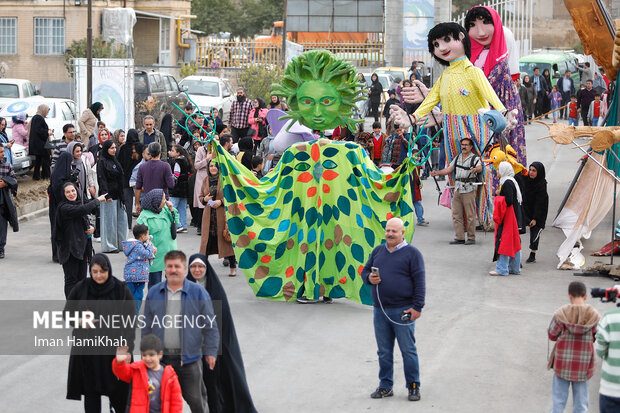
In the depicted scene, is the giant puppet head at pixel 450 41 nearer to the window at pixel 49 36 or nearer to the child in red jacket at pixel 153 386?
the child in red jacket at pixel 153 386

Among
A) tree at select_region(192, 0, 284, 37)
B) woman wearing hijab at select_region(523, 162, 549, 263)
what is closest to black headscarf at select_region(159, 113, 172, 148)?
woman wearing hijab at select_region(523, 162, 549, 263)

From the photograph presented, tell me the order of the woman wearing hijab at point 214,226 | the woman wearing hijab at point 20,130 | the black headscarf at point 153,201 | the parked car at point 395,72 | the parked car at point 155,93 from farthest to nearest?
1. the parked car at point 395,72
2. the parked car at point 155,93
3. the woman wearing hijab at point 20,130
4. the woman wearing hijab at point 214,226
5. the black headscarf at point 153,201

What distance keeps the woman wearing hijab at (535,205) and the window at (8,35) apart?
30.6 metres

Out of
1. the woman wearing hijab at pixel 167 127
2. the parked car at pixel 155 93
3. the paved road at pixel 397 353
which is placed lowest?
the paved road at pixel 397 353

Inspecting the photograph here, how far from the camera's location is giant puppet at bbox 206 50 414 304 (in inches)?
500

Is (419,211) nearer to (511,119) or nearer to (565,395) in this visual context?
(511,119)

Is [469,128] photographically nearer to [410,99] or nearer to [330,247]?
[410,99]

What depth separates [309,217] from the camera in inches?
504

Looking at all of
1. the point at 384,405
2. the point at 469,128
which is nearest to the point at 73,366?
the point at 384,405

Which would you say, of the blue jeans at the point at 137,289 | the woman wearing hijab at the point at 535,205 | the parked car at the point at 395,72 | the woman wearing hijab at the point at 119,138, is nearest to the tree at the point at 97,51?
the parked car at the point at 395,72

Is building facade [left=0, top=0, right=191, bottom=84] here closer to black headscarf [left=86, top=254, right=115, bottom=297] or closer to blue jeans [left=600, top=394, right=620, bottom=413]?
black headscarf [left=86, top=254, right=115, bottom=297]

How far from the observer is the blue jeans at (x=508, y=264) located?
47.6ft

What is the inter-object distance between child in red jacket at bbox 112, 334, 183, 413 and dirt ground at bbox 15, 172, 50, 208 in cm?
1187

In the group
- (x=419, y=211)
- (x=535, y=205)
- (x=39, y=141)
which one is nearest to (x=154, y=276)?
(x=535, y=205)
